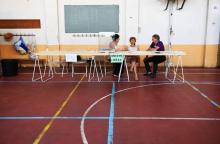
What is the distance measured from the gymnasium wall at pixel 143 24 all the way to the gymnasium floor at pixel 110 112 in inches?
94.8

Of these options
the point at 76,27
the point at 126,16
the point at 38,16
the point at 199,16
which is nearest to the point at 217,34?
the point at 199,16

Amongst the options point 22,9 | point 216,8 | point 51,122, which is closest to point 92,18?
point 22,9

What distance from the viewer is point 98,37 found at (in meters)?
8.95

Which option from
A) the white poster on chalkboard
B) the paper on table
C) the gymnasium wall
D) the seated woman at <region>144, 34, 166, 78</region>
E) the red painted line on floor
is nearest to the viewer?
the red painted line on floor

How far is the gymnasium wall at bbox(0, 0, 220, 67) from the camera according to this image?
8.75m

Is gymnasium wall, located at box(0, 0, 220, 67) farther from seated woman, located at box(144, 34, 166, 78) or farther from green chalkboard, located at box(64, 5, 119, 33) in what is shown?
seated woman, located at box(144, 34, 166, 78)

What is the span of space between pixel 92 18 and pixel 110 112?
5.18m

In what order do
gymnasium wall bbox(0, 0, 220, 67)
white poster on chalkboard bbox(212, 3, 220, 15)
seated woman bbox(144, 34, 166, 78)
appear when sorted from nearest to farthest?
1. seated woman bbox(144, 34, 166, 78)
2. white poster on chalkboard bbox(212, 3, 220, 15)
3. gymnasium wall bbox(0, 0, 220, 67)

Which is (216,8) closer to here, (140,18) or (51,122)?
(140,18)

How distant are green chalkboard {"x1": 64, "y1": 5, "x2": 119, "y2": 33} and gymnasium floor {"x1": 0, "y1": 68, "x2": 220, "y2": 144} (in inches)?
107

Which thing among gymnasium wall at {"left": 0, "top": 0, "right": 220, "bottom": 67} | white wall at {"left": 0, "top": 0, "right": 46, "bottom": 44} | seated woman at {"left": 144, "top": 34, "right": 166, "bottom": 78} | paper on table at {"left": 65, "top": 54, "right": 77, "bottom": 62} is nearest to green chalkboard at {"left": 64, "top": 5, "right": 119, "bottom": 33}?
gymnasium wall at {"left": 0, "top": 0, "right": 220, "bottom": 67}

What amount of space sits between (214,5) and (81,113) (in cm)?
644

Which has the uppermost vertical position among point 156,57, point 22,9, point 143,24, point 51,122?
point 22,9

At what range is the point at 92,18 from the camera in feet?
29.0
